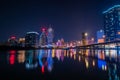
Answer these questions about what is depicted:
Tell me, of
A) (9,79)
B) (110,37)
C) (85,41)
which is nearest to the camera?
(9,79)

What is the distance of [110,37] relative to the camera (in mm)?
197500

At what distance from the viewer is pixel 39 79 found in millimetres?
20641

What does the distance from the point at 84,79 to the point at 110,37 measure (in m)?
184

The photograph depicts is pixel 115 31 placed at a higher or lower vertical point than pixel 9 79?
higher

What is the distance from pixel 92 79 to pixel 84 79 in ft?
2.93

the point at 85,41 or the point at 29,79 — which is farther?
the point at 85,41

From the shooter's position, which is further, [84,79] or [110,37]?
Result: [110,37]

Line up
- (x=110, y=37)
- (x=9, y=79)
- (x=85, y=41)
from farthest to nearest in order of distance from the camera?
1. (x=110, y=37)
2. (x=85, y=41)
3. (x=9, y=79)

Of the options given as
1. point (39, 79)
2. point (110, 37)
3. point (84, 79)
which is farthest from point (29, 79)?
point (110, 37)

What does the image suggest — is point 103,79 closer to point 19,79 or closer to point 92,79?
point 92,79

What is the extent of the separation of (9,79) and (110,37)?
187 meters

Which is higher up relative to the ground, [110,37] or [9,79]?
[110,37]

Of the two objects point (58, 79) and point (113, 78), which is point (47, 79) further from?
point (113, 78)

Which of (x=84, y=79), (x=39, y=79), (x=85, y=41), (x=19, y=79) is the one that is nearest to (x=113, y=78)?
(x=84, y=79)
